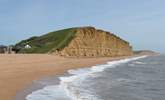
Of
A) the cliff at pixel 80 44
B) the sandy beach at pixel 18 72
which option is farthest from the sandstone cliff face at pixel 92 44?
the sandy beach at pixel 18 72

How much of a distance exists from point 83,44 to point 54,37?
1531 centimetres

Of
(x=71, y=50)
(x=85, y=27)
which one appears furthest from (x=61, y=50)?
(x=85, y=27)

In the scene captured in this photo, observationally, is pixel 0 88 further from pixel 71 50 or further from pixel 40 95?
pixel 71 50

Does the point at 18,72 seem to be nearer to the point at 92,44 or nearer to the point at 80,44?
the point at 80,44

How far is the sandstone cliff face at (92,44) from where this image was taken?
77925mm

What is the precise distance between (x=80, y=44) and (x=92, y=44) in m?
8.28

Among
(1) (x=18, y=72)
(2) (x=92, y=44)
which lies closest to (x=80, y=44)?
(2) (x=92, y=44)

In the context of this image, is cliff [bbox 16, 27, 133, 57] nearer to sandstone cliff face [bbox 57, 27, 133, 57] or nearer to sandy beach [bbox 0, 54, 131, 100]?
sandstone cliff face [bbox 57, 27, 133, 57]

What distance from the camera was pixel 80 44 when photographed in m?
82.1

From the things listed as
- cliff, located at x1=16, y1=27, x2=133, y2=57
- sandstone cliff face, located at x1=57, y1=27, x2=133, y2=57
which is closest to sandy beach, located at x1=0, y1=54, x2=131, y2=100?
cliff, located at x1=16, y1=27, x2=133, y2=57

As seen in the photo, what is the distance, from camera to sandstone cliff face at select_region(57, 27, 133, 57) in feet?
256

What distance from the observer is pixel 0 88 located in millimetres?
13805

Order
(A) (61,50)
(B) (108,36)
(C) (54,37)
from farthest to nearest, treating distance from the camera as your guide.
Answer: (B) (108,36) → (C) (54,37) → (A) (61,50)

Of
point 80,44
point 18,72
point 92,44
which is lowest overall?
point 18,72
